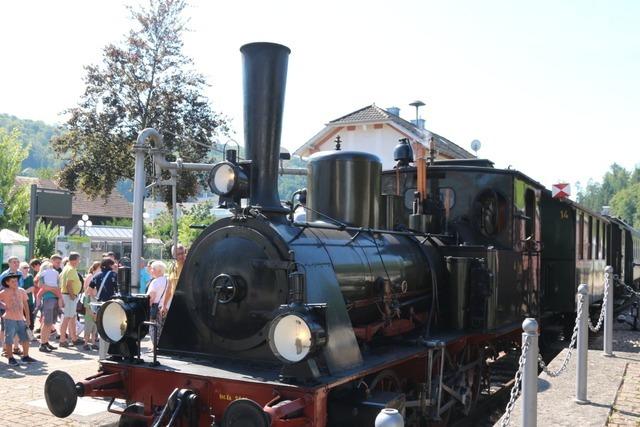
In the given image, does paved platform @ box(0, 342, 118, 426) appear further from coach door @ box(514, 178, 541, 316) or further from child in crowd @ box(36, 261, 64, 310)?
coach door @ box(514, 178, 541, 316)

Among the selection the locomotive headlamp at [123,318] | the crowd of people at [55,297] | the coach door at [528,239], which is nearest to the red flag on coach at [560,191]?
the coach door at [528,239]

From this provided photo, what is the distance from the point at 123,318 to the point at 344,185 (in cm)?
234

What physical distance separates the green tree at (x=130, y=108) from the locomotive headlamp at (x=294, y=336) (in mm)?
14446

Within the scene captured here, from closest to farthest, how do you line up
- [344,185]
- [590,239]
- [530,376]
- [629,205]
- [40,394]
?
[530,376], [344,185], [40,394], [590,239], [629,205]

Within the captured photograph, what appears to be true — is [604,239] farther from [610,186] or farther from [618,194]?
[610,186]

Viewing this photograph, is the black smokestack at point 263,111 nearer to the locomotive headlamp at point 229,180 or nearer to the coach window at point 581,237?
the locomotive headlamp at point 229,180

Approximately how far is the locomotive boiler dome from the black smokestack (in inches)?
37.3

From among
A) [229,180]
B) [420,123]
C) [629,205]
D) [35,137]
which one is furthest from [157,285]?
Answer: [35,137]

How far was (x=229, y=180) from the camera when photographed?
4.80m

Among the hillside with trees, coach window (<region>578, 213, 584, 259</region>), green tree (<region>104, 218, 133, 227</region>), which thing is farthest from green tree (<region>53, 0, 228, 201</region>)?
the hillside with trees

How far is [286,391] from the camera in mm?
3842

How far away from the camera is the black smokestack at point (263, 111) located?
488 cm

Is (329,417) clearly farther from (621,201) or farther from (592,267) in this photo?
(621,201)

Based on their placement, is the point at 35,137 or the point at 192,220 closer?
the point at 192,220
